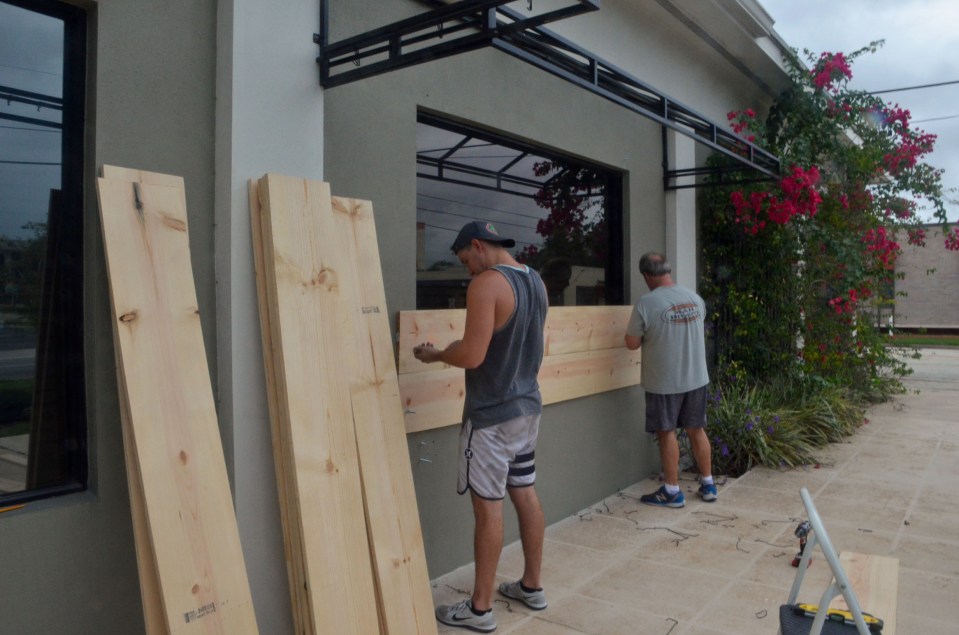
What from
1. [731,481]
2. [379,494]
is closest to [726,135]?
[731,481]

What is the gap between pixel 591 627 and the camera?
333 cm

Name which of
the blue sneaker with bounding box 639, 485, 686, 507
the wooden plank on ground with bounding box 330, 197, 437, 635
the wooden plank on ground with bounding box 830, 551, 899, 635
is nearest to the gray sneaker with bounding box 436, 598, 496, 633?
the wooden plank on ground with bounding box 330, 197, 437, 635

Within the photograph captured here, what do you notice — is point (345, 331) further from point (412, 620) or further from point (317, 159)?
point (412, 620)

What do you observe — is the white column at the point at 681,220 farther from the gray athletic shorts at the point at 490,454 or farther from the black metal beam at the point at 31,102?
the black metal beam at the point at 31,102

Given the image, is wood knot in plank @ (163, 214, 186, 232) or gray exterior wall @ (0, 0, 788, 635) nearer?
gray exterior wall @ (0, 0, 788, 635)

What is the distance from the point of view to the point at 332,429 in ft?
9.50

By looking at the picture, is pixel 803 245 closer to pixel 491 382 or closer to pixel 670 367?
pixel 670 367

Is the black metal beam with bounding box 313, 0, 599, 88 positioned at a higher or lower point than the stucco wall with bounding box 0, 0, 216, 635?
higher

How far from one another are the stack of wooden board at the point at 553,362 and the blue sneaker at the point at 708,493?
927mm

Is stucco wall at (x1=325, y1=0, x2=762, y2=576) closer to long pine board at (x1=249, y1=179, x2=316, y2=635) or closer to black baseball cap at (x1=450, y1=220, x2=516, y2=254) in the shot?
black baseball cap at (x1=450, y1=220, x2=516, y2=254)

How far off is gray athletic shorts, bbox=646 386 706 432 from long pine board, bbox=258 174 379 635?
2902mm

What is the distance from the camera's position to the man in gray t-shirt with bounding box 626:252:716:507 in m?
5.21

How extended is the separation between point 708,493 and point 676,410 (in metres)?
0.64

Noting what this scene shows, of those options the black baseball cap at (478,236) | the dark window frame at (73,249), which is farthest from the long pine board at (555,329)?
the dark window frame at (73,249)
